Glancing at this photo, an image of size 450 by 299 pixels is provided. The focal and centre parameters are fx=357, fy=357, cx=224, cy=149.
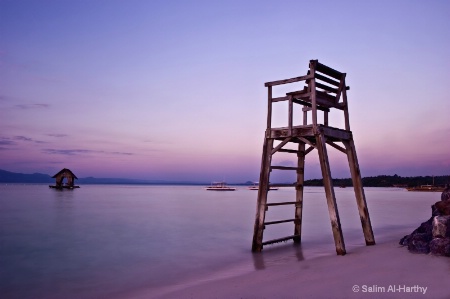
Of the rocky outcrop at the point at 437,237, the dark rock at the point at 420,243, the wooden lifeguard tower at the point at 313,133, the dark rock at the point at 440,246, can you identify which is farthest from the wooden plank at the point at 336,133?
the dark rock at the point at 440,246

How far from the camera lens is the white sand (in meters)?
5.29

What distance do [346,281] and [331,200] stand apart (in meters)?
2.88

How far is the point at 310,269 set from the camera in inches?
286

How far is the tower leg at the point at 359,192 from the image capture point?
388 inches

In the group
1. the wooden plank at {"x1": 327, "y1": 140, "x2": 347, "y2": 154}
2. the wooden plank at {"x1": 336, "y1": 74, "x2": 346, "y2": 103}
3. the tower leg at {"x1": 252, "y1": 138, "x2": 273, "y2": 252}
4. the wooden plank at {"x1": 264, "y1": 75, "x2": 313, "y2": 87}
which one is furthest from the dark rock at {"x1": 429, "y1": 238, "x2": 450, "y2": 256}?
the wooden plank at {"x1": 264, "y1": 75, "x2": 313, "y2": 87}

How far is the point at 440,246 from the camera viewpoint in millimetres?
6969

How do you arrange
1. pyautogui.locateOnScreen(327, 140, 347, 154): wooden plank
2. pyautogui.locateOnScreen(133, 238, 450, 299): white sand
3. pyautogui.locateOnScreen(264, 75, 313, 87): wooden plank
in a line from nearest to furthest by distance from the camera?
pyautogui.locateOnScreen(133, 238, 450, 299): white sand
pyautogui.locateOnScreen(264, 75, 313, 87): wooden plank
pyautogui.locateOnScreen(327, 140, 347, 154): wooden plank

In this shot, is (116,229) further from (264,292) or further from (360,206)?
(264,292)

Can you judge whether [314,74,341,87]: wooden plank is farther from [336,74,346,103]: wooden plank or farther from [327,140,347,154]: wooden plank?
[327,140,347,154]: wooden plank

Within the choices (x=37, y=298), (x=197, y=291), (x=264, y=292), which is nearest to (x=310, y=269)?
(x=264, y=292)

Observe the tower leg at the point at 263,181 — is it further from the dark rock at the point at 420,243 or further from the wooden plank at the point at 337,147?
the dark rock at the point at 420,243

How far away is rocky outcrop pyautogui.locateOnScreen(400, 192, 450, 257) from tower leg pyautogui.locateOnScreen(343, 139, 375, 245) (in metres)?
1.63

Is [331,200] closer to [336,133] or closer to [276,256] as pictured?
[336,133]

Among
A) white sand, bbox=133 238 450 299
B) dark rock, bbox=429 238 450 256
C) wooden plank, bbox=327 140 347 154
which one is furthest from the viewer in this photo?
wooden plank, bbox=327 140 347 154
